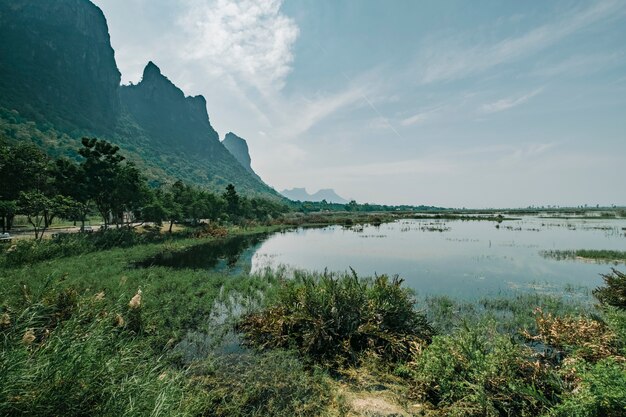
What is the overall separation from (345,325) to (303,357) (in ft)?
6.21

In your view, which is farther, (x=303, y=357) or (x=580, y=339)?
(x=303, y=357)

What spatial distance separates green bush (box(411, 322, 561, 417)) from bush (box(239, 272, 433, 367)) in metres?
2.13

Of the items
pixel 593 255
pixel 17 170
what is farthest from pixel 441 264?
pixel 17 170

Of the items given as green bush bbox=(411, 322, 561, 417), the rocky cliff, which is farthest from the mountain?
green bush bbox=(411, 322, 561, 417)

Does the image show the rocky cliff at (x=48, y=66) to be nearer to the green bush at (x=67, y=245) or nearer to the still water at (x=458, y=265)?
the green bush at (x=67, y=245)

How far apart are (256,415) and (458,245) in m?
40.4

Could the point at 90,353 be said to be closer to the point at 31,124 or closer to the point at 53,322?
the point at 53,322

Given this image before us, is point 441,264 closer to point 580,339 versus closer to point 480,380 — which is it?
point 580,339

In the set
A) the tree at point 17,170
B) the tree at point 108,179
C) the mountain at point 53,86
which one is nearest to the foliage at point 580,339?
the tree at point 108,179

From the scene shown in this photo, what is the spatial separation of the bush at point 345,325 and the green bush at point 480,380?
84.0 inches

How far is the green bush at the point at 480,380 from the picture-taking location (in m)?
6.02

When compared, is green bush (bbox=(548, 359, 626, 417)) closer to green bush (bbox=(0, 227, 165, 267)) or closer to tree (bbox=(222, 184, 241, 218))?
green bush (bbox=(0, 227, 165, 267))

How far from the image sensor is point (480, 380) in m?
6.23

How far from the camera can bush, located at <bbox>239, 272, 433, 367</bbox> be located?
9.81 meters
